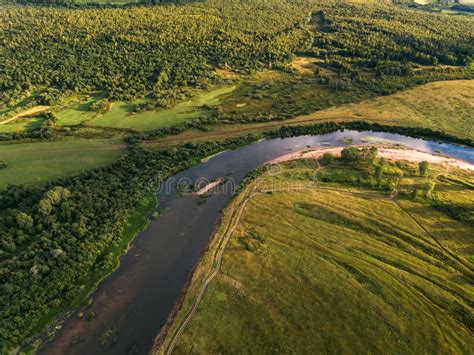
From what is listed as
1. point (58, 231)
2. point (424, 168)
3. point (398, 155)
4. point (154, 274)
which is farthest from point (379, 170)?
point (58, 231)

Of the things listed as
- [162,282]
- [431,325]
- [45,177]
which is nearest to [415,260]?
[431,325]

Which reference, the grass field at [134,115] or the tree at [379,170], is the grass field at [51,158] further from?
the tree at [379,170]

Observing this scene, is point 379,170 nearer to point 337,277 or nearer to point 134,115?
A: point 337,277

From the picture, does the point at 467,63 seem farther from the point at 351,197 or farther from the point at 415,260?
the point at 415,260

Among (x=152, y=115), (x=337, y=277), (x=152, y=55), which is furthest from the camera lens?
(x=152, y=55)

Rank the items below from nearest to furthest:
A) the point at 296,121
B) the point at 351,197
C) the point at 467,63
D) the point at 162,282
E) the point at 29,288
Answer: the point at 29,288 → the point at 162,282 → the point at 351,197 → the point at 296,121 → the point at 467,63
